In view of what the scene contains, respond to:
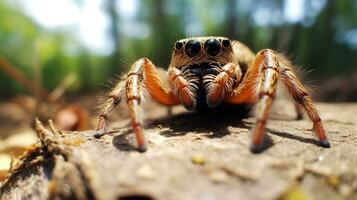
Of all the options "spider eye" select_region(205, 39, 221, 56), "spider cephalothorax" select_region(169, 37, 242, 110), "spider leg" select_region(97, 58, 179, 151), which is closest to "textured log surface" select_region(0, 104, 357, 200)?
"spider leg" select_region(97, 58, 179, 151)

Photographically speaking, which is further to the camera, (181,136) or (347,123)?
(347,123)

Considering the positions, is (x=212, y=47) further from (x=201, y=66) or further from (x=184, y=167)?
(x=184, y=167)

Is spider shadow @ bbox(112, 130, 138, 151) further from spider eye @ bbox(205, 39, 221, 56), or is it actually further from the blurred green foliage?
the blurred green foliage

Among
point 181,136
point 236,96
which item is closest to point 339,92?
point 236,96

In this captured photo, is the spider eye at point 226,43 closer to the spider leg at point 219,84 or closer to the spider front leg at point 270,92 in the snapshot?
the spider leg at point 219,84

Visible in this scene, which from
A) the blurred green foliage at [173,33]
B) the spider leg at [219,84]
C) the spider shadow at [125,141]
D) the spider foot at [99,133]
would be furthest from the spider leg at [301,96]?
the blurred green foliage at [173,33]

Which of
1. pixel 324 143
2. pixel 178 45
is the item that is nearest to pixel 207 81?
pixel 178 45

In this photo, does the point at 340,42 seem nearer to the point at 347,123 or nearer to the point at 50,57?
the point at 50,57
